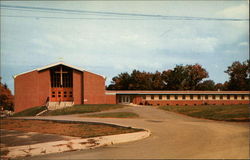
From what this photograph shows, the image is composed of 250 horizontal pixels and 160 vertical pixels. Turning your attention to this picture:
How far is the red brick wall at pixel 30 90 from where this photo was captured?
1571 inches

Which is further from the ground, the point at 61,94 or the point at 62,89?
the point at 62,89

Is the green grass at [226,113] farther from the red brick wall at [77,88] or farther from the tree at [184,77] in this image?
the tree at [184,77]

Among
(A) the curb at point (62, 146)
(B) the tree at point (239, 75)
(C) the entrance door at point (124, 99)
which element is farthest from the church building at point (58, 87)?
(B) the tree at point (239, 75)

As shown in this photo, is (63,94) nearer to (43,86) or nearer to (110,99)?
(43,86)

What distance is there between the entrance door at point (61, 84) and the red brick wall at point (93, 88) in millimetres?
3284

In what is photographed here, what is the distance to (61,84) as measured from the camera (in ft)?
137

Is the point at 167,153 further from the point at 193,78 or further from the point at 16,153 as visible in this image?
the point at 193,78

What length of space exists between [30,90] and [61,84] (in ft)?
18.3

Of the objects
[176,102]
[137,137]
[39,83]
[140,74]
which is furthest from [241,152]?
[140,74]

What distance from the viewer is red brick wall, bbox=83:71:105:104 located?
41.7m

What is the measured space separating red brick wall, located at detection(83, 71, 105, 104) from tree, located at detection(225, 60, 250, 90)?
150 feet

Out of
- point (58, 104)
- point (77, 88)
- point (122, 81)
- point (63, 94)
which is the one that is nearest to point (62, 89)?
point (63, 94)

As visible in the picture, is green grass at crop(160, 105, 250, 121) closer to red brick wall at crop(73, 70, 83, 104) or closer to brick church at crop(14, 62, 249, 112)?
brick church at crop(14, 62, 249, 112)

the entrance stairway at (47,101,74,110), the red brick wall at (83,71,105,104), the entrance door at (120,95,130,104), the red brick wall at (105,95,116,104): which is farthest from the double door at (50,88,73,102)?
the entrance door at (120,95,130,104)
